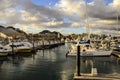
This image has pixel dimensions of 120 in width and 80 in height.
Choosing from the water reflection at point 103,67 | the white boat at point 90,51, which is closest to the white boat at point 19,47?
the white boat at point 90,51

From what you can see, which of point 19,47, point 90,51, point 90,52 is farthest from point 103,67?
point 19,47

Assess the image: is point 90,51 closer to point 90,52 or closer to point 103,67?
point 90,52

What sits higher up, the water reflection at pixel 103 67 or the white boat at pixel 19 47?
the white boat at pixel 19 47

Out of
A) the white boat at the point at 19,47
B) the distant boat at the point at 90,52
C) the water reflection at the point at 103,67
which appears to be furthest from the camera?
the white boat at the point at 19,47

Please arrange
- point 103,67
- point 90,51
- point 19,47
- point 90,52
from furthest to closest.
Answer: point 19,47
point 90,51
point 90,52
point 103,67

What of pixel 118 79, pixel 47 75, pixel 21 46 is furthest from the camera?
pixel 21 46

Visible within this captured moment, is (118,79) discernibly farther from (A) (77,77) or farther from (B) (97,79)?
(A) (77,77)

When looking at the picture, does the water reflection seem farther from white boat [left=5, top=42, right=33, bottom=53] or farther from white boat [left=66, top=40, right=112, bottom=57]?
white boat [left=5, top=42, right=33, bottom=53]

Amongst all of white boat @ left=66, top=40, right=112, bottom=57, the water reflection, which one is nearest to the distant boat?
white boat @ left=66, top=40, right=112, bottom=57

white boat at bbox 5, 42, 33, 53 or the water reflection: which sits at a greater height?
white boat at bbox 5, 42, 33, 53

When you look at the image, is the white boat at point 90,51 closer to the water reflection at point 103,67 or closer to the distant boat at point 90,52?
the distant boat at point 90,52

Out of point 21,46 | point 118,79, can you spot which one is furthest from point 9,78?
point 21,46

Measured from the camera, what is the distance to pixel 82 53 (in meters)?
68.7

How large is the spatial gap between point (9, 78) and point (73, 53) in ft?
116
